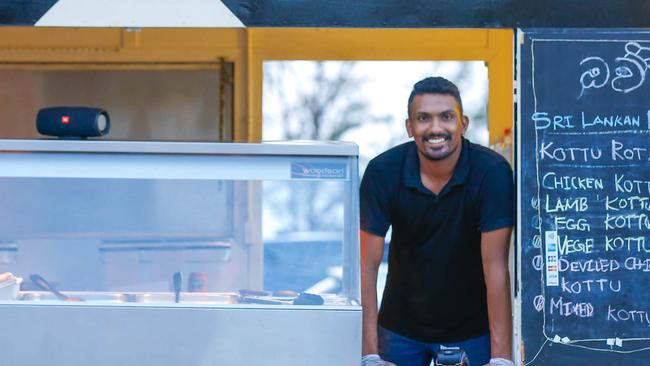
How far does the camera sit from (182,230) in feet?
12.3

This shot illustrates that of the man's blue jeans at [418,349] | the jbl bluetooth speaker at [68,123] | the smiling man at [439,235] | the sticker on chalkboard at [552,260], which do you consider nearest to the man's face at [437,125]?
the smiling man at [439,235]

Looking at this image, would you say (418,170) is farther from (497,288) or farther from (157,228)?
(157,228)

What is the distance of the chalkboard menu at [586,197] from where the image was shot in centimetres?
422

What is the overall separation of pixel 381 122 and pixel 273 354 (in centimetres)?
1053

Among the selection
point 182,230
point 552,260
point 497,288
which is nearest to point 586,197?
point 552,260

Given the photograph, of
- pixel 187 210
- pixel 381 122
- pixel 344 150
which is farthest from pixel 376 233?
pixel 381 122

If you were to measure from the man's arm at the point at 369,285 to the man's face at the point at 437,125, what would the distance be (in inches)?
16.6

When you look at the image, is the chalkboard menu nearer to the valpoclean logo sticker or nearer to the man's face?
the man's face

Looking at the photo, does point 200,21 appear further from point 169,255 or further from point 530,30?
point 530,30

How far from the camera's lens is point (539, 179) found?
4.20 meters

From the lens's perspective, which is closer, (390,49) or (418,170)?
(418,170)

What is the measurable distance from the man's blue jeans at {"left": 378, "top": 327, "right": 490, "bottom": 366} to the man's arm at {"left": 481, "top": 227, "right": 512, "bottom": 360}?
7.6 inches

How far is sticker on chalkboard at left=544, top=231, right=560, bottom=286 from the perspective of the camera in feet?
13.8

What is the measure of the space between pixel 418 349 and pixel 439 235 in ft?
1.73
